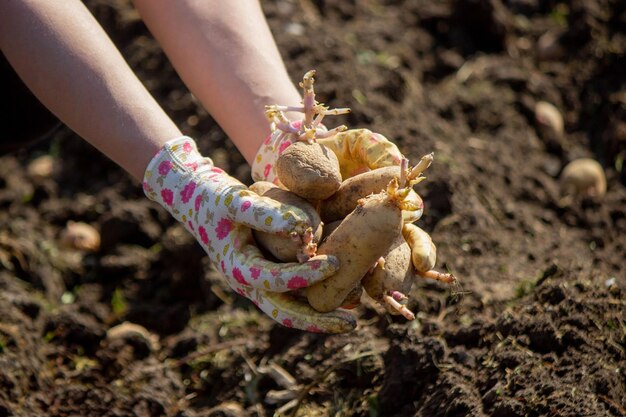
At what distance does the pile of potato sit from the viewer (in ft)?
4.99

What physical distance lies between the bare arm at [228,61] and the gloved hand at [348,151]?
0.08 meters

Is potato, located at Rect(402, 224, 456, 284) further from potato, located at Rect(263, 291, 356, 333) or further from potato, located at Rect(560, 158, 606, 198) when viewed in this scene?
potato, located at Rect(560, 158, 606, 198)

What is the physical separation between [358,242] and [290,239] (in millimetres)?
130

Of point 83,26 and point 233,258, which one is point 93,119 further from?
point 233,258

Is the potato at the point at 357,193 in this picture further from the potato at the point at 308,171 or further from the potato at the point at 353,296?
the potato at the point at 353,296

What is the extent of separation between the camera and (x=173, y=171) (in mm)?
1676

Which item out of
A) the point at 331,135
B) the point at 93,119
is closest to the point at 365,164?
the point at 331,135

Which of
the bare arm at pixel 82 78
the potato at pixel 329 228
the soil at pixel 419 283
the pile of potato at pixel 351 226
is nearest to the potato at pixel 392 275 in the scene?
the pile of potato at pixel 351 226

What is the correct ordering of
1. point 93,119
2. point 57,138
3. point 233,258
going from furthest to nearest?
point 57,138 → point 93,119 → point 233,258

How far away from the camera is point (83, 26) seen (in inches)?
67.2

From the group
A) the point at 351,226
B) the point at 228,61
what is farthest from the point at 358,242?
the point at 228,61

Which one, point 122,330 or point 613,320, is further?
point 122,330

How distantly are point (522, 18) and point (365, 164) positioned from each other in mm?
2155

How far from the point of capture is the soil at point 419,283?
197cm
